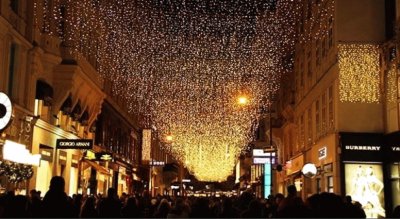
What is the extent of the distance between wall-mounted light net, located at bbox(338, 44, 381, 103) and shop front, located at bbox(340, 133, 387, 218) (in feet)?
5.76

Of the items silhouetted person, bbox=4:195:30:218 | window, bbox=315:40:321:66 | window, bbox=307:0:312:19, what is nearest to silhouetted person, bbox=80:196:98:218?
silhouetted person, bbox=4:195:30:218

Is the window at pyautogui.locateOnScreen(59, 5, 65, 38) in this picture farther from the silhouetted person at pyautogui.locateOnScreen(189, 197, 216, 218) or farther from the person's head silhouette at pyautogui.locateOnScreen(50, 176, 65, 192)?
the person's head silhouette at pyautogui.locateOnScreen(50, 176, 65, 192)

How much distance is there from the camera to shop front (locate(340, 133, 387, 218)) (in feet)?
83.0

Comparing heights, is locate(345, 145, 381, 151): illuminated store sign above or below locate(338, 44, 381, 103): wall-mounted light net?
below

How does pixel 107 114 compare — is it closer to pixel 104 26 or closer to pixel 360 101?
pixel 104 26

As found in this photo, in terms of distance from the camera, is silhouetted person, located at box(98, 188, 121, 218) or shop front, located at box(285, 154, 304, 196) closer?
silhouetted person, located at box(98, 188, 121, 218)

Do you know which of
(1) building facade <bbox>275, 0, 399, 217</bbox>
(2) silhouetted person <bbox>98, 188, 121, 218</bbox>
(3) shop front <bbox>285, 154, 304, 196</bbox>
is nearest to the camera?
(2) silhouetted person <bbox>98, 188, 121, 218</bbox>

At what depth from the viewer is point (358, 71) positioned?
84.8ft

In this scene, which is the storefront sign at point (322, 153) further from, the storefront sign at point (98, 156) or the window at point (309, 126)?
the storefront sign at point (98, 156)

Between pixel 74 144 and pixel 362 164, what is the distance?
1330cm

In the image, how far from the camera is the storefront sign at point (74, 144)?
87.2ft

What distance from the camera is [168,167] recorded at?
87.8 metres

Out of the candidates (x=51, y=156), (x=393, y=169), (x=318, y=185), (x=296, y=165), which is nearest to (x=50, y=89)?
(x=51, y=156)

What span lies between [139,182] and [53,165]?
36.4 metres
